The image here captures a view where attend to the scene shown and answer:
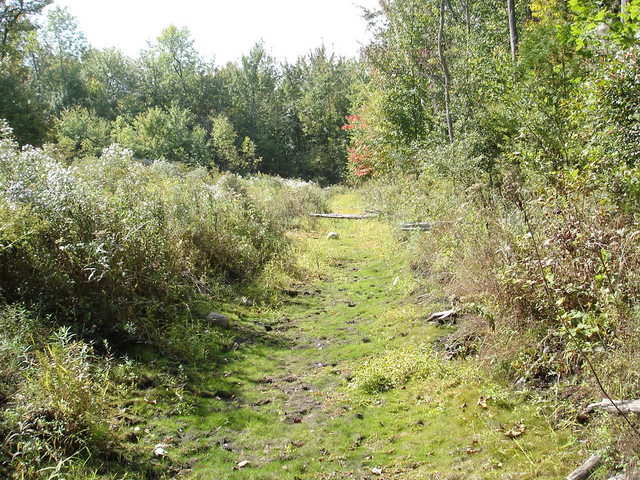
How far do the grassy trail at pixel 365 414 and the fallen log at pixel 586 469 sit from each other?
11 centimetres

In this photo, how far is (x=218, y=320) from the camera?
699 centimetres

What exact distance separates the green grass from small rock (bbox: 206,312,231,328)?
43 centimetres

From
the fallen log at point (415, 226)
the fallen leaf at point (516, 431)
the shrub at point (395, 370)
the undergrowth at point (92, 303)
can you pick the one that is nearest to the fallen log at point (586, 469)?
the fallen leaf at point (516, 431)

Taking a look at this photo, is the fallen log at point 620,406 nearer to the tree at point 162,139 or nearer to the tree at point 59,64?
the tree at point 162,139

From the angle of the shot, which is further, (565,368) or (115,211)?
(115,211)

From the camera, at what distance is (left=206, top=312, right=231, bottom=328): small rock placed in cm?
696

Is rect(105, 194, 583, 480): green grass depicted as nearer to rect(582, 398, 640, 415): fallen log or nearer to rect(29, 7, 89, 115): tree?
rect(582, 398, 640, 415): fallen log

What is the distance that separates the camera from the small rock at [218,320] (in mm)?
6957

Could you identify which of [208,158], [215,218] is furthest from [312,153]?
[215,218]

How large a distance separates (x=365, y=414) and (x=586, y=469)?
2110mm

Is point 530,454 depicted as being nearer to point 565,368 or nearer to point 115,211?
point 565,368

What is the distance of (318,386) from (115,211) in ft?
12.4

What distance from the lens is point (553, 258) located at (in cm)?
393

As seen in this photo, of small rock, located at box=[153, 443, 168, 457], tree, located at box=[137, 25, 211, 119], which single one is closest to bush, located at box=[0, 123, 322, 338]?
small rock, located at box=[153, 443, 168, 457]
